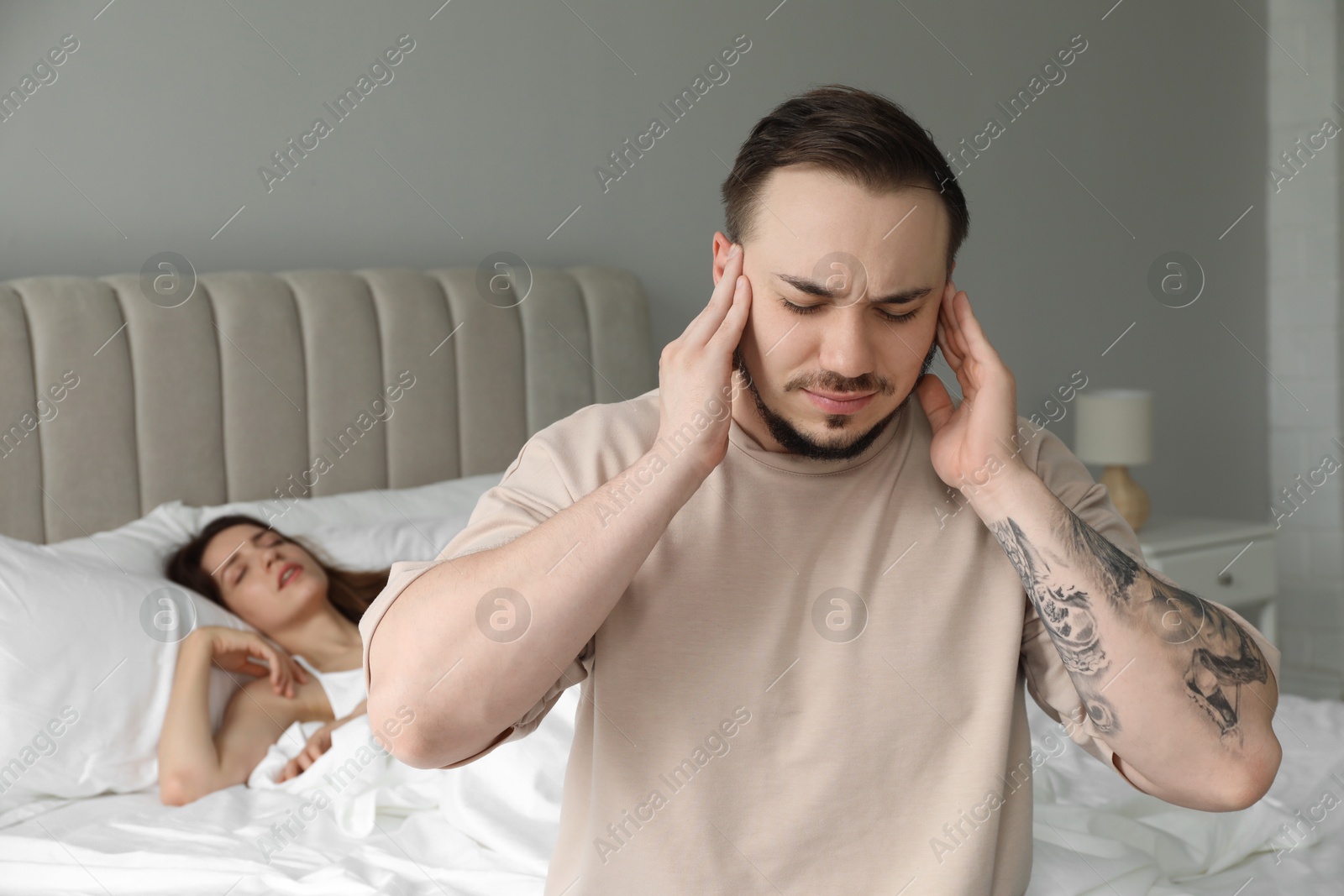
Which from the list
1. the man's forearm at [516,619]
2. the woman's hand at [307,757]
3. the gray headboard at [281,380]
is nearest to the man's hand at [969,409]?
the man's forearm at [516,619]

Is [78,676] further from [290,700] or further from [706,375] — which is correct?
[706,375]

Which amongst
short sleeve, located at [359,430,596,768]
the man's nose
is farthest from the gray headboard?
the man's nose

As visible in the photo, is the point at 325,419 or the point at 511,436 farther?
the point at 511,436

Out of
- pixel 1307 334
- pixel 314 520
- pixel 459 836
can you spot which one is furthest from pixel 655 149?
pixel 1307 334

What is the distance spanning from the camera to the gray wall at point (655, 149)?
2.06 meters

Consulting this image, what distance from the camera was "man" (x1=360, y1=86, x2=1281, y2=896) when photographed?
953 mm

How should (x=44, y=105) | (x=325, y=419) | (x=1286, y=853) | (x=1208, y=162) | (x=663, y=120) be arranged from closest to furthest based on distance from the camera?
(x=1286, y=853) < (x=44, y=105) < (x=325, y=419) < (x=663, y=120) < (x=1208, y=162)

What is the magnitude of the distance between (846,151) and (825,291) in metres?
0.13

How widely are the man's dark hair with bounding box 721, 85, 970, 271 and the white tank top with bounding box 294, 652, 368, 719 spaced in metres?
1.11

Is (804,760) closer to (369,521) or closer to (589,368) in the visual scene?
(369,521)

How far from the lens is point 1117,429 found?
2971 mm

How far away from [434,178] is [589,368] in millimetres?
527

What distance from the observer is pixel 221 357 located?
2059 mm

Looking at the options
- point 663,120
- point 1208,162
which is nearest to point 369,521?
point 663,120
